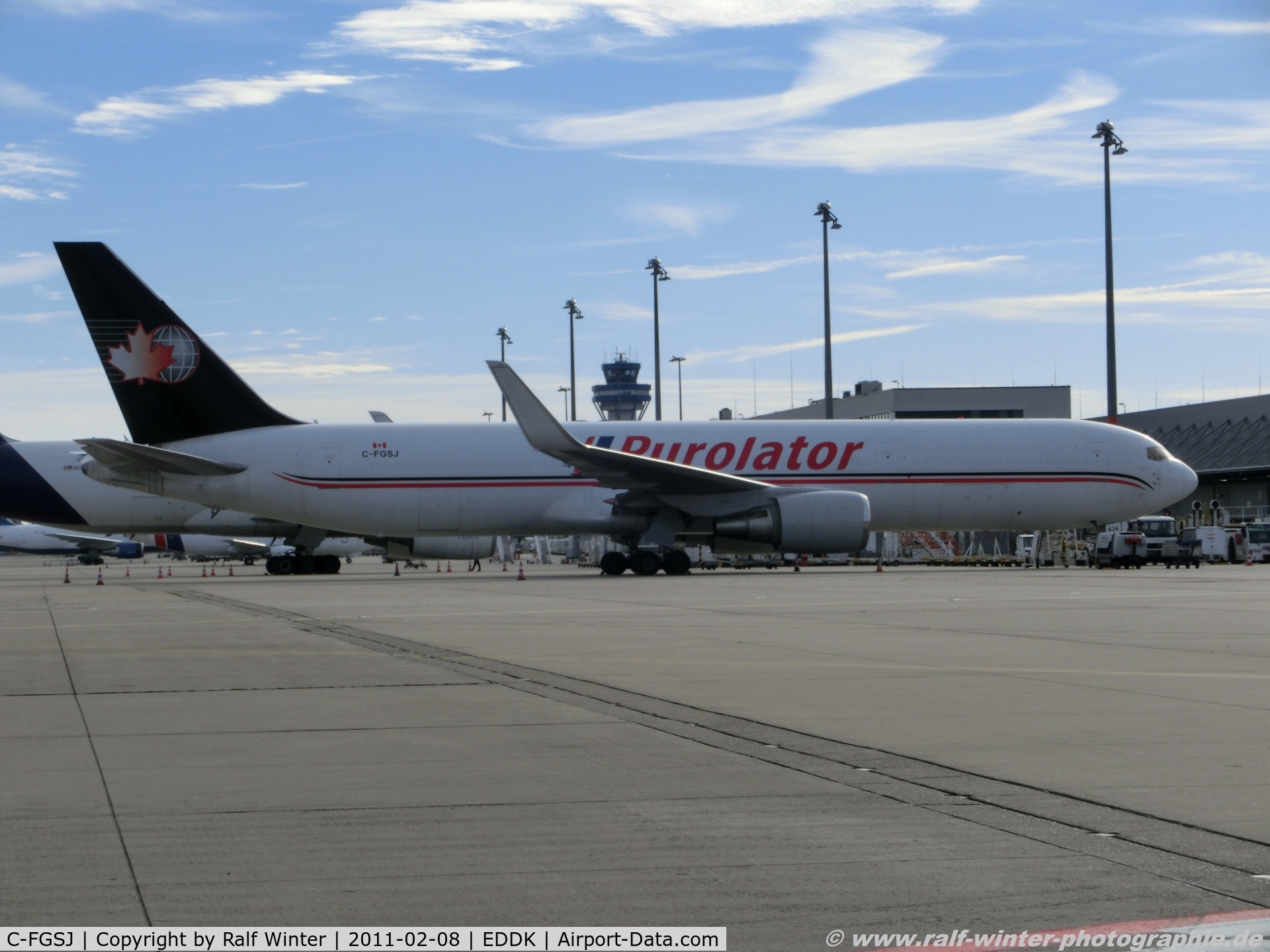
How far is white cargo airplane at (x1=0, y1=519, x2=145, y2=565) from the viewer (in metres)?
74.4

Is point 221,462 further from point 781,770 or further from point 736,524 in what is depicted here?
point 781,770

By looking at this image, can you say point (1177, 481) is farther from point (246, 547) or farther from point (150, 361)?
point (246, 547)

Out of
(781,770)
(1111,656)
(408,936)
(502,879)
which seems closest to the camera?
(408,936)

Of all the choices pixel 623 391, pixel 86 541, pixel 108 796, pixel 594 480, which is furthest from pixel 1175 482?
pixel 623 391

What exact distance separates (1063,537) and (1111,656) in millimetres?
31978

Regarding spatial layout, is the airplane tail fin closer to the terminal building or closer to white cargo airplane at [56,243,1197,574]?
white cargo airplane at [56,243,1197,574]

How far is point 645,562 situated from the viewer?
32.3 m

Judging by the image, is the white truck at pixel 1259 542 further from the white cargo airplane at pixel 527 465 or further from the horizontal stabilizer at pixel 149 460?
the horizontal stabilizer at pixel 149 460

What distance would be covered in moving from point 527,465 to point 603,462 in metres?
3.38

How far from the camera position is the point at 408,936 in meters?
4.00

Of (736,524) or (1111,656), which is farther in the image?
(736,524)

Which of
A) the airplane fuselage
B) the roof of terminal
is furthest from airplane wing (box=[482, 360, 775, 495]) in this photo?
the roof of terminal

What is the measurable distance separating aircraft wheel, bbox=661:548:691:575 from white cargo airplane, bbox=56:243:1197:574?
0.04 metres

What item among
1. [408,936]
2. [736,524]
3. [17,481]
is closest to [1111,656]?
[408,936]
